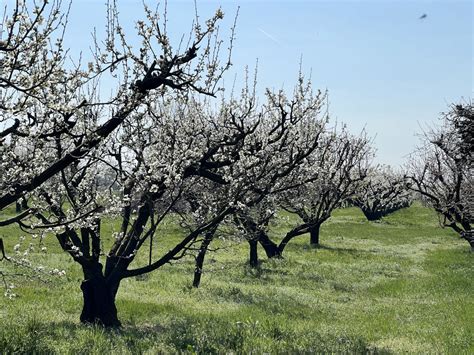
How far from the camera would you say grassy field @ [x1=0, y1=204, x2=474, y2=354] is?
1112 cm

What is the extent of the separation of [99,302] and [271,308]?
620 cm

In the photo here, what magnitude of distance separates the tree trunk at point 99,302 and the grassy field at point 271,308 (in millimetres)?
443

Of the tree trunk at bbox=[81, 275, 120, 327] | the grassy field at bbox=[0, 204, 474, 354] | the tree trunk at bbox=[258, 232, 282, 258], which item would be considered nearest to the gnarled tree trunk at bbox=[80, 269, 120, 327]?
the tree trunk at bbox=[81, 275, 120, 327]

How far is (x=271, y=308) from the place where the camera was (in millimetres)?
16766

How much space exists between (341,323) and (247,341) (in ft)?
16.2

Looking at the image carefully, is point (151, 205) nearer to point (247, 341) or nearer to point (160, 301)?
point (247, 341)

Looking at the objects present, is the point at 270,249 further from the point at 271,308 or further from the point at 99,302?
the point at 99,302

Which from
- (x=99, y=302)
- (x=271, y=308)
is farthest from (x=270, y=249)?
(x=99, y=302)

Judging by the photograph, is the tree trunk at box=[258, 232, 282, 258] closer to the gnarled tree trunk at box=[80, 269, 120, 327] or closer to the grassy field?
the grassy field

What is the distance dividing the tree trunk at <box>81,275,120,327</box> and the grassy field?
1.45ft

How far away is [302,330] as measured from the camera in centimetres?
1326

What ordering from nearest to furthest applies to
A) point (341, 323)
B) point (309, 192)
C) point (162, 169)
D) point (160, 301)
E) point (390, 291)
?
point (162, 169) → point (341, 323) → point (160, 301) → point (390, 291) → point (309, 192)

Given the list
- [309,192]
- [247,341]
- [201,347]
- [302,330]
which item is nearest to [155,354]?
[201,347]

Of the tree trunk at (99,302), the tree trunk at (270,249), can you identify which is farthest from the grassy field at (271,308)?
the tree trunk at (270,249)
